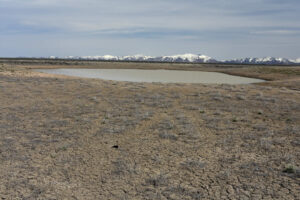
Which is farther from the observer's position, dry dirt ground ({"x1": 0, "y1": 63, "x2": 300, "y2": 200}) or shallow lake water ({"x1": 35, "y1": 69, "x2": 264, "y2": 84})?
shallow lake water ({"x1": 35, "y1": 69, "x2": 264, "y2": 84})

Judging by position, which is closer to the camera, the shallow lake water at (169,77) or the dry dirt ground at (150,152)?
the dry dirt ground at (150,152)

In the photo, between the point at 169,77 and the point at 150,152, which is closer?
the point at 150,152

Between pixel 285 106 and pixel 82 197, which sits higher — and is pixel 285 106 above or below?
above

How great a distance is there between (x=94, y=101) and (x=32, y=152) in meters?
10.3

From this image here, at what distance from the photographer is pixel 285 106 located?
55.6 feet

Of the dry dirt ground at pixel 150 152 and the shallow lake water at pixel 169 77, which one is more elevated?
the shallow lake water at pixel 169 77

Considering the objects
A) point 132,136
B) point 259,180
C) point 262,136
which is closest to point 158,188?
point 259,180

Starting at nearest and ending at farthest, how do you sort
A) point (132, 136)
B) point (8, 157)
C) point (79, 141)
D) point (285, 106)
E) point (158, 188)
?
1. point (158, 188)
2. point (8, 157)
3. point (79, 141)
4. point (132, 136)
5. point (285, 106)

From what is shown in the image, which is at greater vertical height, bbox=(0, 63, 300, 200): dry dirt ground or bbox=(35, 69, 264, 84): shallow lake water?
bbox=(35, 69, 264, 84): shallow lake water

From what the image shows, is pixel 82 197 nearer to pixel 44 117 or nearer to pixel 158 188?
pixel 158 188

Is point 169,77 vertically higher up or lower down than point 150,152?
higher up

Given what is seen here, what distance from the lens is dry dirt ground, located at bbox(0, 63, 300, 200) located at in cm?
686

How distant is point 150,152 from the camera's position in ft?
31.2

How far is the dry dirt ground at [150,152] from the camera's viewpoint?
6.86 m
